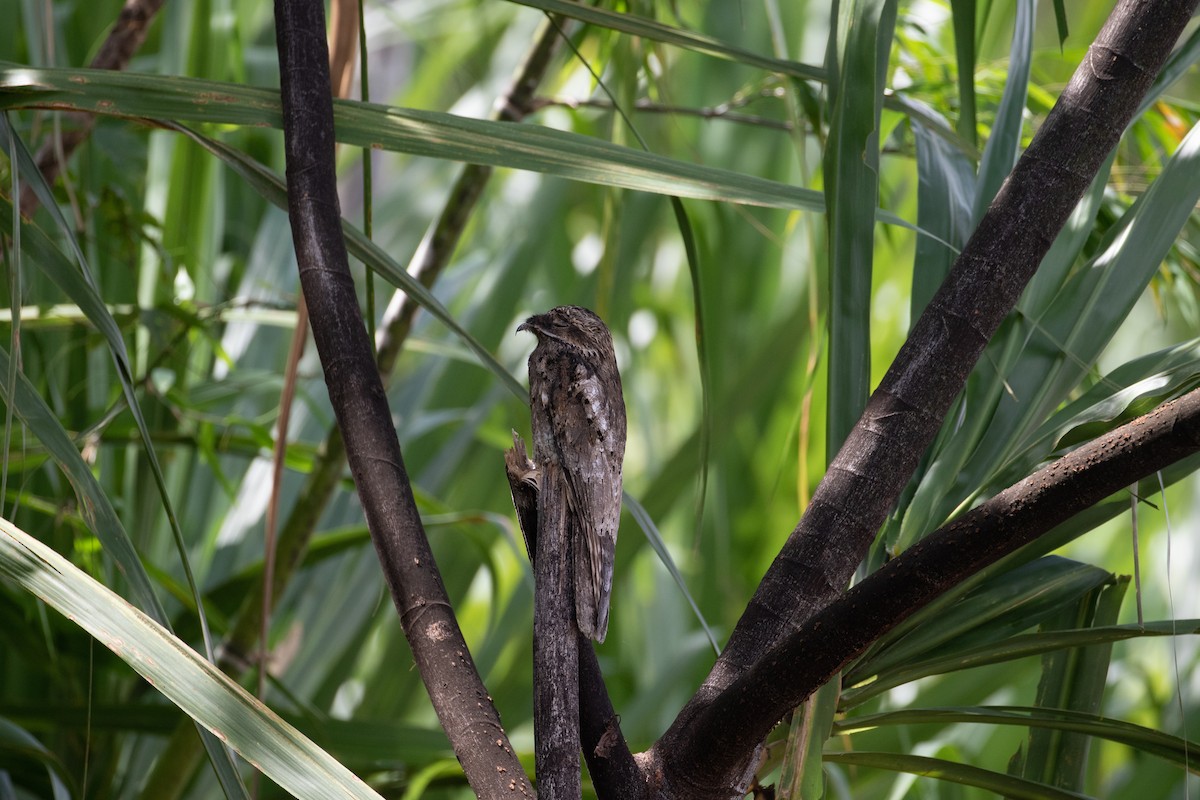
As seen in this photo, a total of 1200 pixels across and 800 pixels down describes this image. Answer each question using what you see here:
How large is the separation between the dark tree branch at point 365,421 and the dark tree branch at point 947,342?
0.21ft

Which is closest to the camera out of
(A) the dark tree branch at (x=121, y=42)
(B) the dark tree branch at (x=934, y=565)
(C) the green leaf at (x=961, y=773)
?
(B) the dark tree branch at (x=934, y=565)

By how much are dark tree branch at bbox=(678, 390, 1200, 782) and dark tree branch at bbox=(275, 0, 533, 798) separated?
0.07m

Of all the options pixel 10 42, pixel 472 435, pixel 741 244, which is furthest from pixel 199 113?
pixel 741 244

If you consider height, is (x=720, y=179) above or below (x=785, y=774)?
above

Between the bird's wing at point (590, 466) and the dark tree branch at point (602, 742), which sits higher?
the bird's wing at point (590, 466)

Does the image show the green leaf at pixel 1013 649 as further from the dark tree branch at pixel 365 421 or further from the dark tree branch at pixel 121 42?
the dark tree branch at pixel 121 42

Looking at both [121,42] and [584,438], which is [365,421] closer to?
[584,438]

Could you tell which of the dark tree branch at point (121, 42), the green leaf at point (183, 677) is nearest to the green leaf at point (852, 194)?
the green leaf at point (183, 677)

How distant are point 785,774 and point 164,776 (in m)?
0.46

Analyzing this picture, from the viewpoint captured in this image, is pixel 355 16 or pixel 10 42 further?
pixel 10 42

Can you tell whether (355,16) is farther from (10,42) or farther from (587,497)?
(10,42)

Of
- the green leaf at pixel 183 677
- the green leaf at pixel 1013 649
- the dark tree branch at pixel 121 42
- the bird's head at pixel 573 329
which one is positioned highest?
the dark tree branch at pixel 121 42

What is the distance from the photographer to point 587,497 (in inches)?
13.3

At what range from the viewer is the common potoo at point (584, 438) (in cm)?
33
